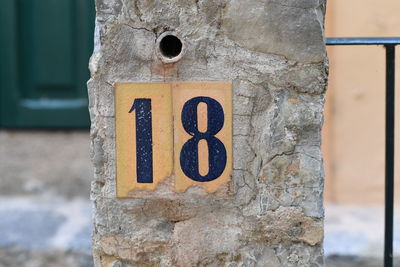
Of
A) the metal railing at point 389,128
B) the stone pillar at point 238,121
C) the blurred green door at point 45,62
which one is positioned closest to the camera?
the stone pillar at point 238,121

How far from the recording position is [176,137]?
1667 millimetres

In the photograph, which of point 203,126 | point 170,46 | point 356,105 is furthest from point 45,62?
point 203,126

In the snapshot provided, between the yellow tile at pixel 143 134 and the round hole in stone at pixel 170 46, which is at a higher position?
the round hole in stone at pixel 170 46

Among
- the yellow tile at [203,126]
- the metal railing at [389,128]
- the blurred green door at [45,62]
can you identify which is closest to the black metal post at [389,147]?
the metal railing at [389,128]

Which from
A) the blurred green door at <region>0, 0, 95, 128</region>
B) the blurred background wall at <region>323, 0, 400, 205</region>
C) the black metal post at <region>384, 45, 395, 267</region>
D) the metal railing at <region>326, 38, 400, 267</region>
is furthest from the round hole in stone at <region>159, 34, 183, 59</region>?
the blurred green door at <region>0, 0, 95, 128</region>

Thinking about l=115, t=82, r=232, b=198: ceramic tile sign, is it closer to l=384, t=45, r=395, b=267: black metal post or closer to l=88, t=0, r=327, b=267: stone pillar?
l=88, t=0, r=327, b=267: stone pillar

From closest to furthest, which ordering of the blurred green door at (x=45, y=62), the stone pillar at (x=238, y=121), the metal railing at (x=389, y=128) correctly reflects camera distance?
the stone pillar at (x=238, y=121) < the metal railing at (x=389, y=128) < the blurred green door at (x=45, y=62)

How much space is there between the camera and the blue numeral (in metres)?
1.66

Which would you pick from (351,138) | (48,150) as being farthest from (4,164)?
(351,138)

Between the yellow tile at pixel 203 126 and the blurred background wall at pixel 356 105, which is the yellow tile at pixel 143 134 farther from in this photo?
the blurred background wall at pixel 356 105

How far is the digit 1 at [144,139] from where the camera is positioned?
1.67 meters

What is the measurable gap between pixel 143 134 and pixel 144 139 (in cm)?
1

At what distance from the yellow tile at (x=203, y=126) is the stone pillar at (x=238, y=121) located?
2 cm

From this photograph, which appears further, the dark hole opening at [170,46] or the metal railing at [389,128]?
the metal railing at [389,128]
